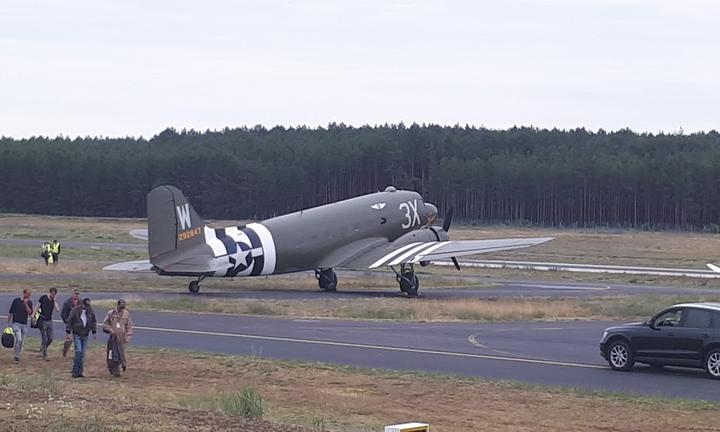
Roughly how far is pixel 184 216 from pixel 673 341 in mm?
24653

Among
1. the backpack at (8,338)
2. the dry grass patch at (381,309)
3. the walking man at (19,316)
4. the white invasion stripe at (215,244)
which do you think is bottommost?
the dry grass patch at (381,309)

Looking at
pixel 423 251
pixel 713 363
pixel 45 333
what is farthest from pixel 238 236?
pixel 713 363

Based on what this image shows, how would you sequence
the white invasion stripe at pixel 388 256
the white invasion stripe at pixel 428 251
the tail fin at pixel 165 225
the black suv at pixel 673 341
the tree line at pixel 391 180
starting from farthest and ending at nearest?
the tree line at pixel 391 180
the white invasion stripe at pixel 388 256
the white invasion stripe at pixel 428 251
the tail fin at pixel 165 225
the black suv at pixel 673 341

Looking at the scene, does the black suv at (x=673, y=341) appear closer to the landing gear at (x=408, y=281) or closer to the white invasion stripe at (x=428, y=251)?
the landing gear at (x=408, y=281)

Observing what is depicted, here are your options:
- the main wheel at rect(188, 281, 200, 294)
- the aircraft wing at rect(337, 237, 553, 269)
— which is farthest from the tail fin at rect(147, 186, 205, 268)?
the aircraft wing at rect(337, 237, 553, 269)

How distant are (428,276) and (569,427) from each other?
44.8 metres

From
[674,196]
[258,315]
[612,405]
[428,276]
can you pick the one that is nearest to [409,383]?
[612,405]

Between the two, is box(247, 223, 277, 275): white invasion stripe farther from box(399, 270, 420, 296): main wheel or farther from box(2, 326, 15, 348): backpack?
box(2, 326, 15, 348): backpack

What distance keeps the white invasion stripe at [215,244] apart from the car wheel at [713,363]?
2528cm

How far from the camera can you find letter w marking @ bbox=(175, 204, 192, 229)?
157 feet

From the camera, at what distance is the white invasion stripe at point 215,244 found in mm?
48781

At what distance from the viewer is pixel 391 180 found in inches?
6432

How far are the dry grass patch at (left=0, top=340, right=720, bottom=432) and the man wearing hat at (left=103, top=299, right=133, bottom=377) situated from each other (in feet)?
1.14

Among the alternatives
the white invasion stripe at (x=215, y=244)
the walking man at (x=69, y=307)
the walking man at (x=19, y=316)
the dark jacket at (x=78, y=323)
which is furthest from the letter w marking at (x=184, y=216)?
the dark jacket at (x=78, y=323)
